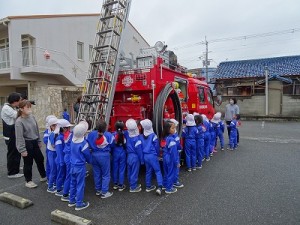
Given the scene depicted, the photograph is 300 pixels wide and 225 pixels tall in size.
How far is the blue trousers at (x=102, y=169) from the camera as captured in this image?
3.94m

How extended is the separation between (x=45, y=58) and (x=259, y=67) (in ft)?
57.5

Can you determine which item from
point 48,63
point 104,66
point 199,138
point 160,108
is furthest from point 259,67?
point 104,66

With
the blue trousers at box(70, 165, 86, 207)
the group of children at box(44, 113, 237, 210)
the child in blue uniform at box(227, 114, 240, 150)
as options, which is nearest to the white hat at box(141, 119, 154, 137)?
the group of children at box(44, 113, 237, 210)

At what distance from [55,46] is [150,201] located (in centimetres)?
1359

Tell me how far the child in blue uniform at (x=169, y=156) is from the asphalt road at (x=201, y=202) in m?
0.25

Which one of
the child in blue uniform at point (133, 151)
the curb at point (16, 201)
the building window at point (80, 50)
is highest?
the building window at point (80, 50)

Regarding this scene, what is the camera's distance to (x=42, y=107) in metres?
13.4

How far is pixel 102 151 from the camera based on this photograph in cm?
396

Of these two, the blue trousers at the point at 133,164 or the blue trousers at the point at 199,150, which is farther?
the blue trousers at the point at 199,150

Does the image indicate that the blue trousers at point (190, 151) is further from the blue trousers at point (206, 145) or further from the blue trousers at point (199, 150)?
the blue trousers at point (206, 145)

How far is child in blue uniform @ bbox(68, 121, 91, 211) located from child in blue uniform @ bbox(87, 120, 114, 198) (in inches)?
9.0

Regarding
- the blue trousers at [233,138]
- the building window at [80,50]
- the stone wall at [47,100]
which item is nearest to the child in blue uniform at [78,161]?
the blue trousers at [233,138]

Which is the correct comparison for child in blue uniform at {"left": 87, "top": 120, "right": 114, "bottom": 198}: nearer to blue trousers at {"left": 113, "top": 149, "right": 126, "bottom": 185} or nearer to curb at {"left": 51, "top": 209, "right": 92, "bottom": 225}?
Answer: blue trousers at {"left": 113, "top": 149, "right": 126, "bottom": 185}

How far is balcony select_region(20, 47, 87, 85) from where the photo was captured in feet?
42.8
